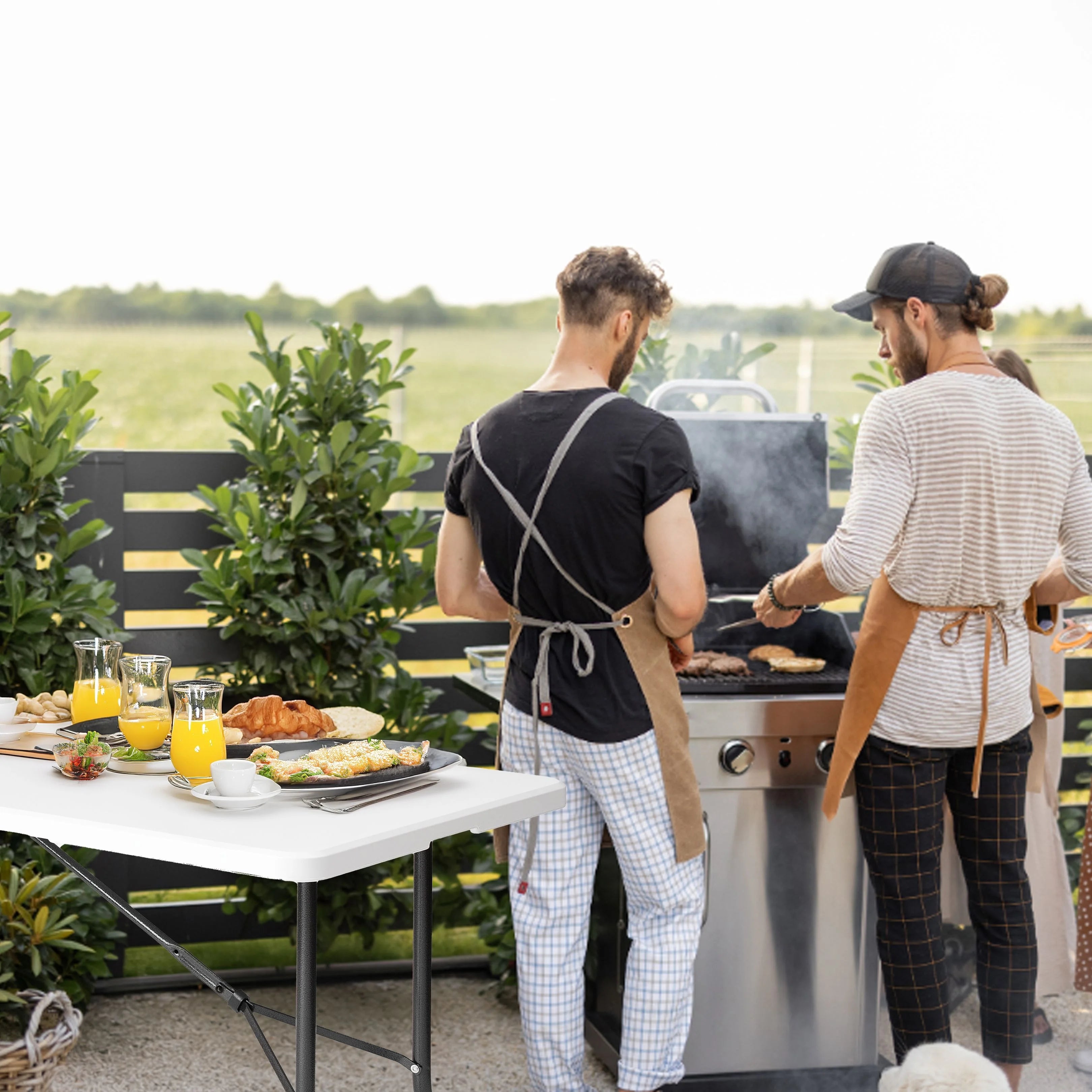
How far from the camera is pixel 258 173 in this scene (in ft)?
39.5

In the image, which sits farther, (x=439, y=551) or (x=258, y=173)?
(x=258, y=173)

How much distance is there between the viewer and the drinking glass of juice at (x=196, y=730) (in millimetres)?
1670

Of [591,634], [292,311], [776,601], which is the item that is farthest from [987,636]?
[292,311]

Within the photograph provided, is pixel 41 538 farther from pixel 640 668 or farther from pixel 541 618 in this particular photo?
pixel 640 668

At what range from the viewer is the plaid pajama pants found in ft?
7.71

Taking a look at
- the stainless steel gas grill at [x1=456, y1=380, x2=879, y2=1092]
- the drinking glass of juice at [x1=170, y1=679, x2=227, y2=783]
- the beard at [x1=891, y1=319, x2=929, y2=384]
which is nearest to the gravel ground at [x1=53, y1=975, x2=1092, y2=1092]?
the stainless steel gas grill at [x1=456, y1=380, x2=879, y2=1092]

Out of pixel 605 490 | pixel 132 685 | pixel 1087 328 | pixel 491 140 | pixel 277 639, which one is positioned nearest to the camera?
pixel 132 685

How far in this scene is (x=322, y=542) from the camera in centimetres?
314

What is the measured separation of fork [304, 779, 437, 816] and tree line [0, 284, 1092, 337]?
9745 mm

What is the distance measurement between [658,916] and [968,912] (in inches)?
32.2

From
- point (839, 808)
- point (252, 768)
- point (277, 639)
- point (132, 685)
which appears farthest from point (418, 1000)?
point (277, 639)

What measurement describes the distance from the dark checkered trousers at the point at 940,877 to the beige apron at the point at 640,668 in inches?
15.4

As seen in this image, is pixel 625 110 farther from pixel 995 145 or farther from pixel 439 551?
pixel 439 551

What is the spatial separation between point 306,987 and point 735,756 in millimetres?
1302
